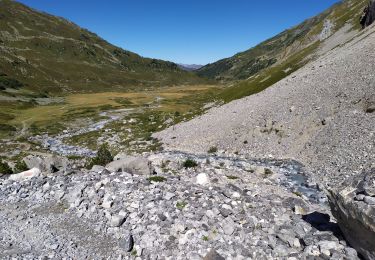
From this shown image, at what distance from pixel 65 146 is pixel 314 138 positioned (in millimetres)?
45036

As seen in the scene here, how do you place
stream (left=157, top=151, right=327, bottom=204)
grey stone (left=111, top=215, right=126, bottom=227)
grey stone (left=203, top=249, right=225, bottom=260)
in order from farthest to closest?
stream (left=157, top=151, right=327, bottom=204)
grey stone (left=111, top=215, right=126, bottom=227)
grey stone (left=203, top=249, right=225, bottom=260)

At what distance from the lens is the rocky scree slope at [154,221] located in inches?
675

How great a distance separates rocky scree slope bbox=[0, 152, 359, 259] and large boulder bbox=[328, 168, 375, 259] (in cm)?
81

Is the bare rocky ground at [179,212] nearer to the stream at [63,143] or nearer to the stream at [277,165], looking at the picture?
the stream at [277,165]

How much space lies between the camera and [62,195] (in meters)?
22.7

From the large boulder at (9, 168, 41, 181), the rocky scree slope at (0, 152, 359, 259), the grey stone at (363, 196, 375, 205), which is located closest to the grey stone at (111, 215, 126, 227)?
the rocky scree slope at (0, 152, 359, 259)

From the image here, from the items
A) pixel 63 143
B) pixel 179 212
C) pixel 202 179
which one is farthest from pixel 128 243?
pixel 63 143

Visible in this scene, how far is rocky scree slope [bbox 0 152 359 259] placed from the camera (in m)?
17.2

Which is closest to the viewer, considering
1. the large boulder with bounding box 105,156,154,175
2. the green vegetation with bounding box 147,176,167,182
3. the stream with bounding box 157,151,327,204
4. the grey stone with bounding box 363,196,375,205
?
the grey stone with bounding box 363,196,375,205

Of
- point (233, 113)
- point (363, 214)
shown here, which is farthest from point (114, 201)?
point (233, 113)

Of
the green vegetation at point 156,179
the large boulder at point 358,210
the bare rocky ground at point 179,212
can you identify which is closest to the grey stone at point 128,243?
the bare rocky ground at point 179,212

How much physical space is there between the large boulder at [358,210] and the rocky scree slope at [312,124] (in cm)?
1742

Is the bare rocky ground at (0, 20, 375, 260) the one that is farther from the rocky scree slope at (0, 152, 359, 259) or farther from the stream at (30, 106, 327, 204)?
the stream at (30, 106, 327, 204)

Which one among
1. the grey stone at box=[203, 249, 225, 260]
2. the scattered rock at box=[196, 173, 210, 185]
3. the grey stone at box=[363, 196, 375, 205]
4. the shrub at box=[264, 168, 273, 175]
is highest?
the grey stone at box=[363, 196, 375, 205]
